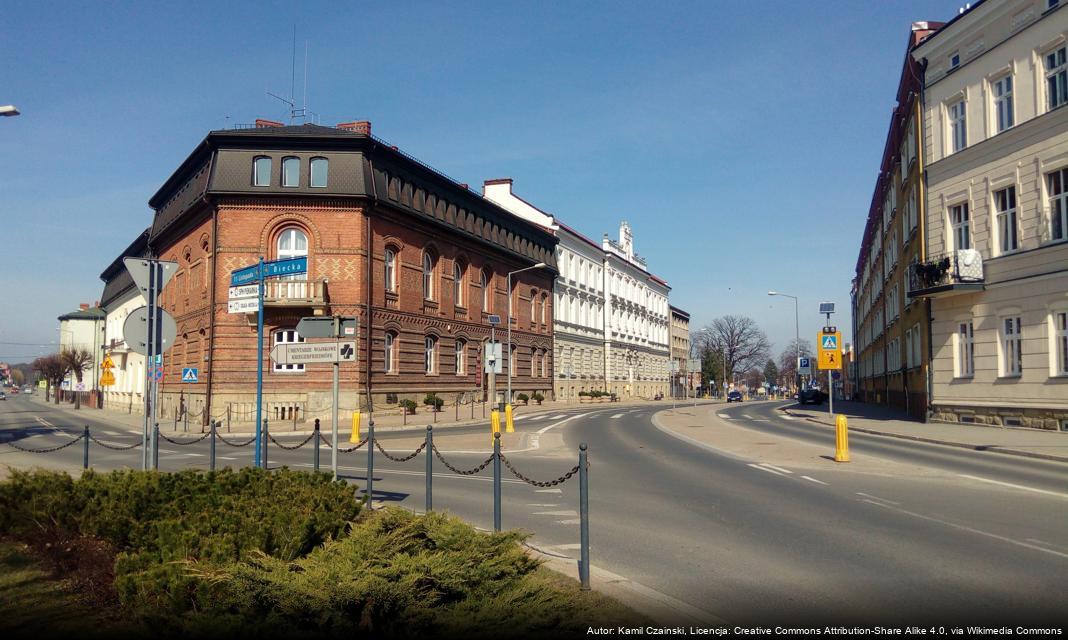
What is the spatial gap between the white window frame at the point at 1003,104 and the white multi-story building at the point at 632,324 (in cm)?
4381

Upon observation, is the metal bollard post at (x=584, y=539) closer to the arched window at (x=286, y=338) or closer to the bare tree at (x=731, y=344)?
the arched window at (x=286, y=338)

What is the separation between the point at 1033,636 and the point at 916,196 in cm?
2878

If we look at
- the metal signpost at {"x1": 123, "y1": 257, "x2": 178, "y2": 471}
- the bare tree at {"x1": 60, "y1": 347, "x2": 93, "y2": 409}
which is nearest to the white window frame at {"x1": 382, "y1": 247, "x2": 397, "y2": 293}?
the metal signpost at {"x1": 123, "y1": 257, "x2": 178, "y2": 471}

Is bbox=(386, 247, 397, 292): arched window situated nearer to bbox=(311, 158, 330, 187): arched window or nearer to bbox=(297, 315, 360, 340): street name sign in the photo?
bbox=(311, 158, 330, 187): arched window

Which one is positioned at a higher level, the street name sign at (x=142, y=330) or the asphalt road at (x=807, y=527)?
the street name sign at (x=142, y=330)

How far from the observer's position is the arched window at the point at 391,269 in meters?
39.3

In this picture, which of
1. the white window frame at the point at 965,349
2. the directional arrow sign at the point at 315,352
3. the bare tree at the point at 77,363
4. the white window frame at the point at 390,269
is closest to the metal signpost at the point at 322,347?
the directional arrow sign at the point at 315,352

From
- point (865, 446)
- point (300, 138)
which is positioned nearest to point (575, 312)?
point (300, 138)

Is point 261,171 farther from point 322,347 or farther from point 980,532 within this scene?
point 980,532

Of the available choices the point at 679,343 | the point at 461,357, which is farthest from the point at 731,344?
the point at 461,357

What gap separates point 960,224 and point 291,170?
28.2 metres

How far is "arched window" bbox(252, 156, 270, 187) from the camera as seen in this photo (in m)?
36.5

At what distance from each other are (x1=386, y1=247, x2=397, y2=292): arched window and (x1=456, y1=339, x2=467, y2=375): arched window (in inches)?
303

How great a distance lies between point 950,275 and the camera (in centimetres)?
2612
